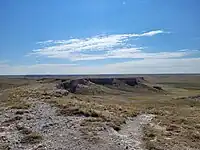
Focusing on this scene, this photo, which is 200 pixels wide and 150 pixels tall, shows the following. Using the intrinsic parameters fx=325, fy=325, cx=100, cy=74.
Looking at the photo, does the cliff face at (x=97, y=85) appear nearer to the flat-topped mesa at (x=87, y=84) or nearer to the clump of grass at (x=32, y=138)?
the flat-topped mesa at (x=87, y=84)

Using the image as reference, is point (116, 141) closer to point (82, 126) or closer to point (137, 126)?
point (82, 126)

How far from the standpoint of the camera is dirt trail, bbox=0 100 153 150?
698 inches

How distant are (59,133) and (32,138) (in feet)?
6.19

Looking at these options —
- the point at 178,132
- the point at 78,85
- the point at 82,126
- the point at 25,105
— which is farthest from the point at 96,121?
the point at 78,85

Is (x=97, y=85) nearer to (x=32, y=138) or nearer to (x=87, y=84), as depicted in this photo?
(x=87, y=84)

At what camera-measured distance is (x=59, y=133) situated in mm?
19984

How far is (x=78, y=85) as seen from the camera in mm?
88375

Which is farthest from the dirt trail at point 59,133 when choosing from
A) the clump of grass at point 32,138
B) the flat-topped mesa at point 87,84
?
the flat-topped mesa at point 87,84

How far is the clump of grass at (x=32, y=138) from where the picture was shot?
18.3 meters

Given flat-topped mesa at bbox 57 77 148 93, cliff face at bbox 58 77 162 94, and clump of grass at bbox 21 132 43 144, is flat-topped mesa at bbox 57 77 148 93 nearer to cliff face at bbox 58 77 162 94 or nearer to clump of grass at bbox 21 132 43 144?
cliff face at bbox 58 77 162 94

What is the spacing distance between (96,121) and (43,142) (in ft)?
20.0

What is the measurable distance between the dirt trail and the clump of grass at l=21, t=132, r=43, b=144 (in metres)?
0.24

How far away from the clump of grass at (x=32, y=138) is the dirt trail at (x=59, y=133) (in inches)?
9.5

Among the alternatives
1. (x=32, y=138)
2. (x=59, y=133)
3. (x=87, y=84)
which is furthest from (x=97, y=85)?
(x=32, y=138)
